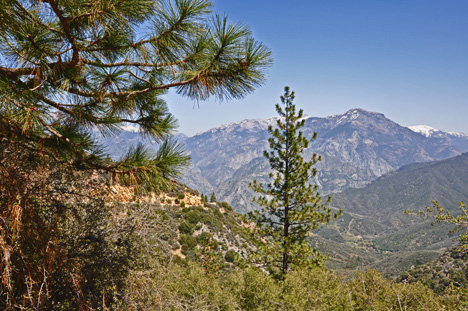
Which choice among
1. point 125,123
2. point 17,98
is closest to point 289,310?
point 125,123

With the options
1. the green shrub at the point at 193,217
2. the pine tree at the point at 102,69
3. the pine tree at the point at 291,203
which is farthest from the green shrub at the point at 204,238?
the pine tree at the point at 102,69

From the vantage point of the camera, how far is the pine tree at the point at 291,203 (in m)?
11.1

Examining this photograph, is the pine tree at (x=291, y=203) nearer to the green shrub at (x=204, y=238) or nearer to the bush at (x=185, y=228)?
the green shrub at (x=204, y=238)

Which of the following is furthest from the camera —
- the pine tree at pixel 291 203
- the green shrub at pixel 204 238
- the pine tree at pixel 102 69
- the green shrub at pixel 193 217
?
the green shrub at pixel 193 217

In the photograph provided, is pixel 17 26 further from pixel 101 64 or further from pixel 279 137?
pixel 279 137

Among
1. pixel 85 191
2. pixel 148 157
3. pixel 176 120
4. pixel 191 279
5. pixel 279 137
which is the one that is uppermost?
pixel 279 137

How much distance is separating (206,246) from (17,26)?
9397 mm

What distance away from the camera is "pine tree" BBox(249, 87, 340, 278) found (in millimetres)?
11102

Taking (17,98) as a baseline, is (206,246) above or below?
below

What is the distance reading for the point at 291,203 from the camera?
1171 cm

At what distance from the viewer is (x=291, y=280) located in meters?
5.81

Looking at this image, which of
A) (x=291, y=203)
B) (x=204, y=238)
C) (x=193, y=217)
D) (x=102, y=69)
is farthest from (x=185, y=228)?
(x=102, y=69)

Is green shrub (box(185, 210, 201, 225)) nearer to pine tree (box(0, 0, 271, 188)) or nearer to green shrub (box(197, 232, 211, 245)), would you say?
green shrub (box(197, 232, 211, 245))

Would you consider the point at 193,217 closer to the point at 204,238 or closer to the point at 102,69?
the point at 204,238
